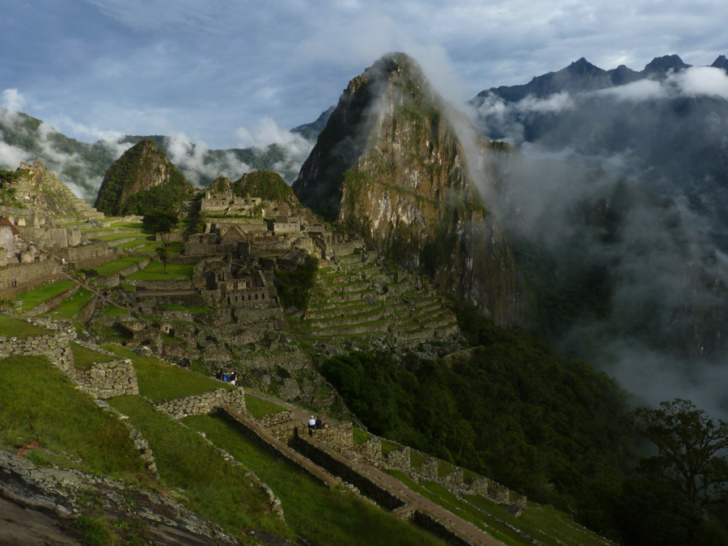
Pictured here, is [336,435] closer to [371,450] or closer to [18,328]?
[371,450]

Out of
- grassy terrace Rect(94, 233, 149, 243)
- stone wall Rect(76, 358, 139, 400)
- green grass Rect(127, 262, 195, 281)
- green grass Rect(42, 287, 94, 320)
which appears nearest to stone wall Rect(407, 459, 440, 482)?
stone wall Rect(76, 358, 139, 400)

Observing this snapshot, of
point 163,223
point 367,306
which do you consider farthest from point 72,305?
point 367,306

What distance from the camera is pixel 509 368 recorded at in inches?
2168

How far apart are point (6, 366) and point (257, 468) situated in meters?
4.90

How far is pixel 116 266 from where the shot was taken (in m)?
36.1

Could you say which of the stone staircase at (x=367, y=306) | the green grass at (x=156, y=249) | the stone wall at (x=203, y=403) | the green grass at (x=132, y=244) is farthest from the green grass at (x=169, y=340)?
the green grass at (x=132, y=244)

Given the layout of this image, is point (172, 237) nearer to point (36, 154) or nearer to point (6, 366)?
point (6, 366)

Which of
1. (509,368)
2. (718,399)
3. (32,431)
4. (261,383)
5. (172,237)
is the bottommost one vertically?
(718,399)

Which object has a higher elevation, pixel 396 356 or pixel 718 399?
pixel 396 356

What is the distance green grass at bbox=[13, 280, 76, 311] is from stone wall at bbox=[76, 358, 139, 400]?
14.8 m

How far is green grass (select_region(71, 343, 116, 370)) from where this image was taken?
376 inches

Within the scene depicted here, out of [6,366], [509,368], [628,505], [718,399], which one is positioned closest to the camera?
[6,366]

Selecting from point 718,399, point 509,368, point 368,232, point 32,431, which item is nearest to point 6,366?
point 32,431

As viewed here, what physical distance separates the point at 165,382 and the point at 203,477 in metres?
4.86
